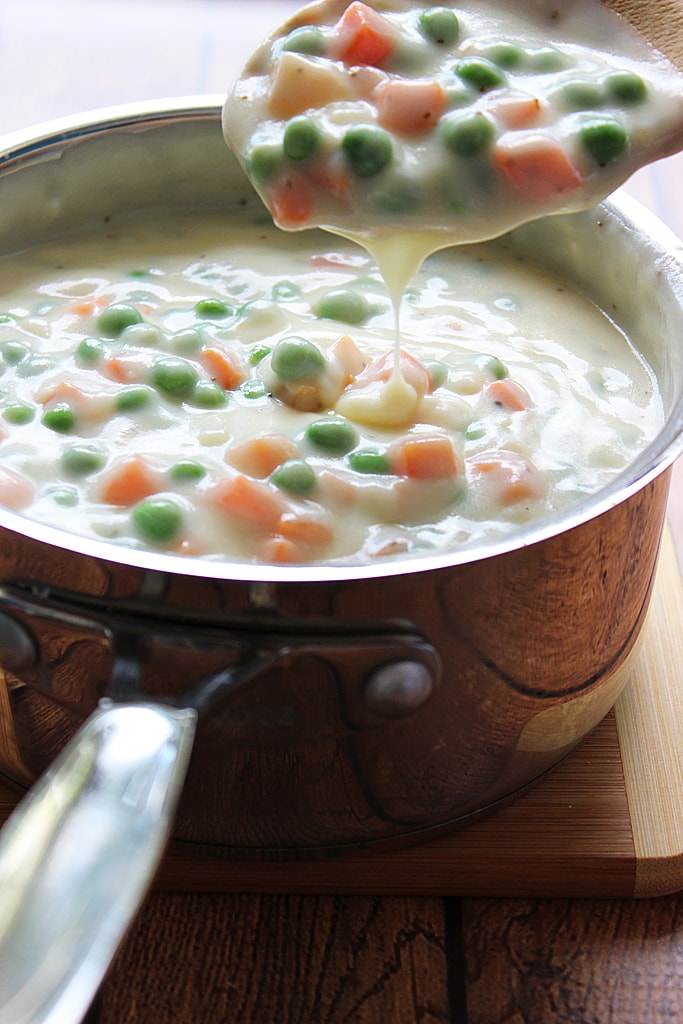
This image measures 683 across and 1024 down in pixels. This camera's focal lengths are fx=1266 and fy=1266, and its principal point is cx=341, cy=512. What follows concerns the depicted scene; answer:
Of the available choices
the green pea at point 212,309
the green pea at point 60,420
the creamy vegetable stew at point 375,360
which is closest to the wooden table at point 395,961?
the creamy vegetable stew at point 375,360

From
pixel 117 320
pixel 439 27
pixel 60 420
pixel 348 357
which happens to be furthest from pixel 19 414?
pixel 439 27

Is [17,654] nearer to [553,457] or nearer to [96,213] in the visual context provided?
[553,457]

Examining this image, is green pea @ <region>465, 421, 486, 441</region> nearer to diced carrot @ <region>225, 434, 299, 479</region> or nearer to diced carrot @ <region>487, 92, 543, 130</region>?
diced carrot @ <region>225, 434, 299, 479</region>

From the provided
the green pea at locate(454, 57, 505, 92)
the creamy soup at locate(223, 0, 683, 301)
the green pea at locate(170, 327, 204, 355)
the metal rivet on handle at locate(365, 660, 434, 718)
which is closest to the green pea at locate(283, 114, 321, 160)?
the creamy soup at locate(223, 0, 683, 301)

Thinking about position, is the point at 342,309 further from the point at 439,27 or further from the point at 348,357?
the point at 439,27

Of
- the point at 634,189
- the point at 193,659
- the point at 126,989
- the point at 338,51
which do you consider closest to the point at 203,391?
the point at 338,51

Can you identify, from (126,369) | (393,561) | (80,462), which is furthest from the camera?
(126,369)
